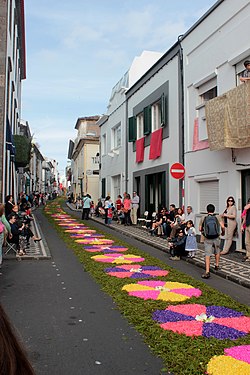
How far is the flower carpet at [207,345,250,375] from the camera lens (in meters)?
3.60

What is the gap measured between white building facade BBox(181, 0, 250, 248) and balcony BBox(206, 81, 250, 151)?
0.09 ft

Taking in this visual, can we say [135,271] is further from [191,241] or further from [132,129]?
[132,129]

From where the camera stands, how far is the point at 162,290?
6766 mm

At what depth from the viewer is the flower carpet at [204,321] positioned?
15.3 feet

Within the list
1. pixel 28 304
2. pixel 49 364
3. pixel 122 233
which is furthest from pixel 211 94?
pixel 49 364

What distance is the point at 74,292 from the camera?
6.56 meters

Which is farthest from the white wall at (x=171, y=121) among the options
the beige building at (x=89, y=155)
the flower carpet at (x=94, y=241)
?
the beige building at (x=89, y=155)

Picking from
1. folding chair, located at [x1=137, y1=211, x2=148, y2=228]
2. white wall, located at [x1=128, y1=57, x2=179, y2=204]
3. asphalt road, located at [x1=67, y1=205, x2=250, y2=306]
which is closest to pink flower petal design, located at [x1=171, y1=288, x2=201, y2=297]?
asphalt road, located at [x1=67, y1=205, x2=250, y2=306]

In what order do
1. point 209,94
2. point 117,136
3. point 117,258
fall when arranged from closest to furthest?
point 117,258 → point 209,94 → point 117,136

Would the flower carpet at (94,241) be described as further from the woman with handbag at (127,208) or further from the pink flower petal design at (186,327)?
the pink flower petal design at (186,327)

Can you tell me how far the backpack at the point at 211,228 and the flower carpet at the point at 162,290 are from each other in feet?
4.65

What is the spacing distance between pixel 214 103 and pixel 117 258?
548cm

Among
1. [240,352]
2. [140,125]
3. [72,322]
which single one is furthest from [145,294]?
[140,125]

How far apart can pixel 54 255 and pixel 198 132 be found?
6.62 metres
